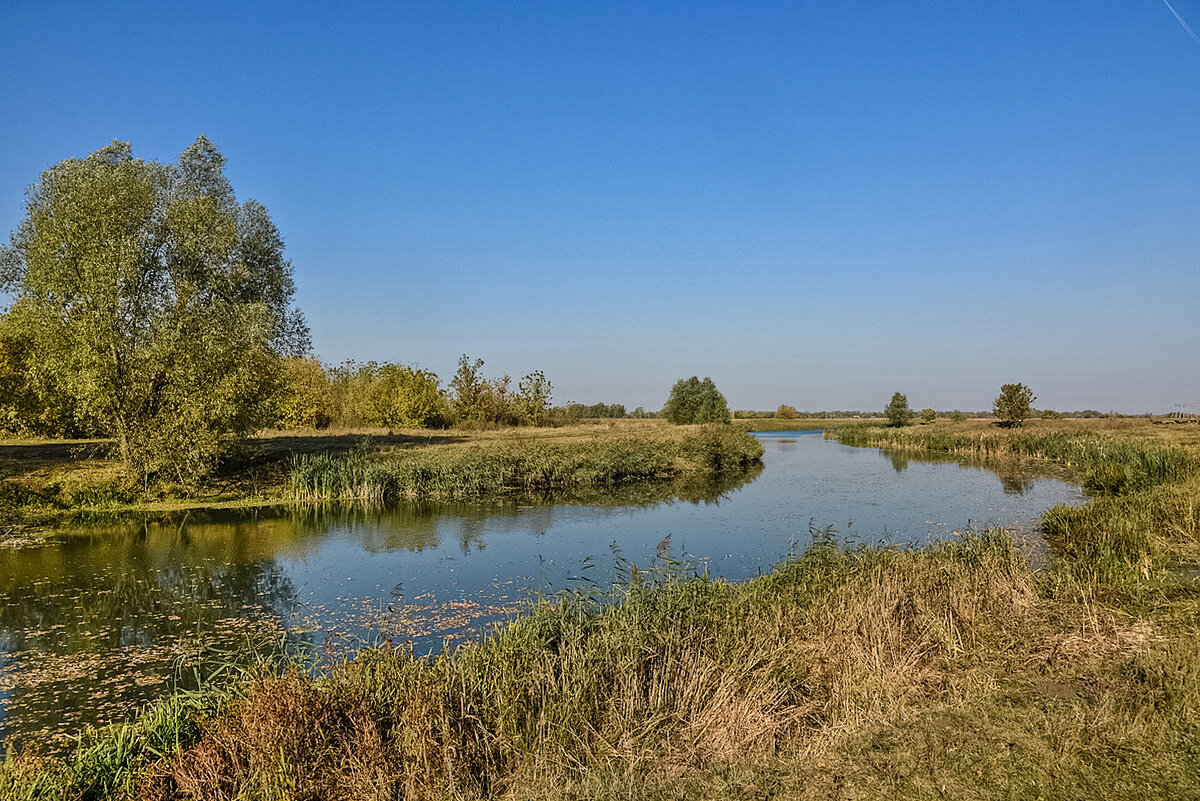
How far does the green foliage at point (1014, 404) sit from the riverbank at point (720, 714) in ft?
161

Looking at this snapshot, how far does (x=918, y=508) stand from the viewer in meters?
20.1

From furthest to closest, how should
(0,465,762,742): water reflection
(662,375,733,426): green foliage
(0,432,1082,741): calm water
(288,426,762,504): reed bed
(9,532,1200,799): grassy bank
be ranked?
(662,375,733,426): green foliage → (288,426,762,504): reed bed → (0,432,1082,741): calm water → (0,465,762,742): water reflection → (9,532,1200,799): grassy bank

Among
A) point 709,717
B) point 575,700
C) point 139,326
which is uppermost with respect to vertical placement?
point 139,326

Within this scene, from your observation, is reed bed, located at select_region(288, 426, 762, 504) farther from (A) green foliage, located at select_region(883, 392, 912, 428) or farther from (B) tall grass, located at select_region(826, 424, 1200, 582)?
(A) green foliage, located at select_region(883, 392, 912, 428)

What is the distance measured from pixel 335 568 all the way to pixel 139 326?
12644 mm

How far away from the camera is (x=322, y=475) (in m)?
21.5

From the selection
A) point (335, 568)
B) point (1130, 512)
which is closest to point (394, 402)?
point (335, 568)

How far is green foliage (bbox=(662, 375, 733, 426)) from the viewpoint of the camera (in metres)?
67.9

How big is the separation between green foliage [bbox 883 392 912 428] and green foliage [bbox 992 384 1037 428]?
18.6 metres

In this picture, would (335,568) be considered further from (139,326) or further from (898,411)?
(898,411)

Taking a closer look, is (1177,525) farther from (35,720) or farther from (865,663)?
(35,720)

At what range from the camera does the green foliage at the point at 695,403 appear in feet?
223

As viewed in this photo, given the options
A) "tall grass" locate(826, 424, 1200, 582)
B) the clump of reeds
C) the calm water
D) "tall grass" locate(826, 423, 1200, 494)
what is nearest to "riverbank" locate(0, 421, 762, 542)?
the calm water

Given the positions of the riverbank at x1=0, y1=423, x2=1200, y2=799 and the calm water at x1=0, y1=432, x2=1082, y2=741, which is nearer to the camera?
the riverbank at x1=0, y1=423, x2=1200, y2=799
